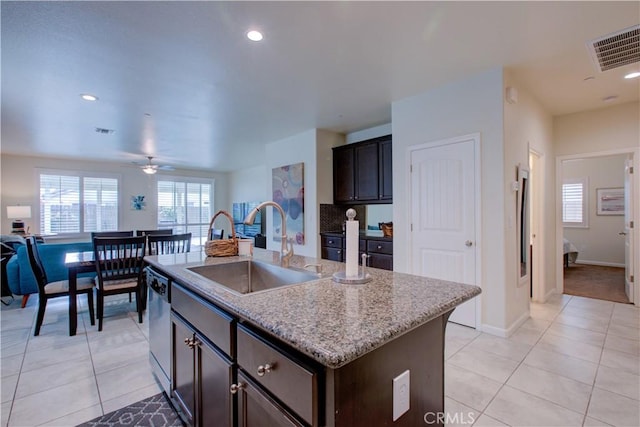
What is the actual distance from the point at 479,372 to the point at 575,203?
21.2ft

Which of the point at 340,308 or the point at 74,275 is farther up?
the point at 340,308

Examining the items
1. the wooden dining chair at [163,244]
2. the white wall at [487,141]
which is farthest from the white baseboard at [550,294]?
the wooden dining chair at [163,244]

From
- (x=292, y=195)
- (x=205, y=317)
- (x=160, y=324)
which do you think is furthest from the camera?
(x=292, y=195)

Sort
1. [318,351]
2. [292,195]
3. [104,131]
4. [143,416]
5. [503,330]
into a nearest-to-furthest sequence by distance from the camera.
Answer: [318,351], [143,416], [503,330], [104,131], [292,195]

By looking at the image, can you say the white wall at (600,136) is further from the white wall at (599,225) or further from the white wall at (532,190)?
the white wall at (599,225)

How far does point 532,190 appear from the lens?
3.98m

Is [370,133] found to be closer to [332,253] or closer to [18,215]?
[332,253]

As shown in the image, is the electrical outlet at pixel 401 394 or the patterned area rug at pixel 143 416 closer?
the electrical outlet at pixel 401 394

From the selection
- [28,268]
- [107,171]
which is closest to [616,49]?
[28,268]

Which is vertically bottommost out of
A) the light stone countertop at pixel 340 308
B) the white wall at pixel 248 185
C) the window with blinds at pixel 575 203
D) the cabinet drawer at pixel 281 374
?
the cabinet drawer at pixel 281 374

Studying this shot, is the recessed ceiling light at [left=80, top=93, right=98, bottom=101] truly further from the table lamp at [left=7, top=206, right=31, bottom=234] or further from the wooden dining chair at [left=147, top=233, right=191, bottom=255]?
the table lamp at [left=7, top=206, right=31, bottom=234]

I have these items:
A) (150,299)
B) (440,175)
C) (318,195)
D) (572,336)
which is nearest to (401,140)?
(440,175)

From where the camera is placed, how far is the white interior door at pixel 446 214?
117 inches

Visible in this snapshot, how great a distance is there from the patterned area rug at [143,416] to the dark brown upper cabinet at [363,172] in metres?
3.25
